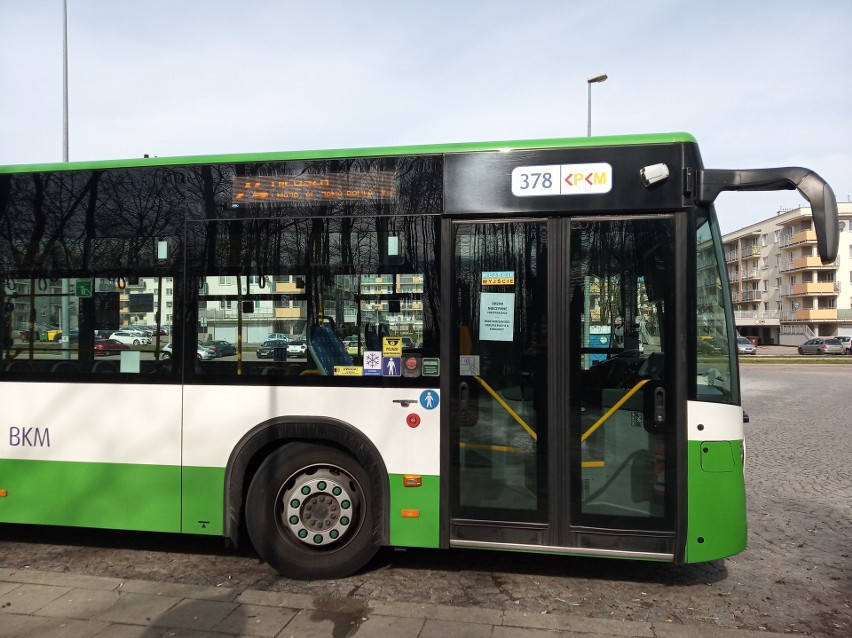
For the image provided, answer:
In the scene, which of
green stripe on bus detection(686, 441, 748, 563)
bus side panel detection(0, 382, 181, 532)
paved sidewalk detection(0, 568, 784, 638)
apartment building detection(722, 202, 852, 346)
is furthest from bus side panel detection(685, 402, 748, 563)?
apartment building detection(722, 202, 852, 346)

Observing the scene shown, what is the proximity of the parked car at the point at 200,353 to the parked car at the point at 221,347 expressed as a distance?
→ 1.1 inches

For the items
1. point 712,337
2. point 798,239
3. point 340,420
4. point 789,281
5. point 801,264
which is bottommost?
point 340,420

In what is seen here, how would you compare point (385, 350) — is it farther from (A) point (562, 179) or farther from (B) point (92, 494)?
(B) point (92, 494)

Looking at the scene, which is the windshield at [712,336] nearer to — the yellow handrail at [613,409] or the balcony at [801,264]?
the yellow handrail at [613,409]

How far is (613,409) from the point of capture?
4363 mm

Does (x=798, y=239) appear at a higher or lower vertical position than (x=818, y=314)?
higher

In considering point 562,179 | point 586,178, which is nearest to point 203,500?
point 562,179

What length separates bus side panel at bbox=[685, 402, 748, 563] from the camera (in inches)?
167

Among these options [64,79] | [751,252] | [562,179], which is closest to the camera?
[562,179]

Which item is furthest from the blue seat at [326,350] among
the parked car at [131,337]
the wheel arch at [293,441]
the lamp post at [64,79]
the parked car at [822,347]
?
the parked car at [822,347]

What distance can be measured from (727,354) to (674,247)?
80 cm

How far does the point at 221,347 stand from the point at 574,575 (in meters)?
3.16

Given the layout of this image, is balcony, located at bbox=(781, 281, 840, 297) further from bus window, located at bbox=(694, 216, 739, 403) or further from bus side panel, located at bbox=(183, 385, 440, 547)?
bus side panel, located at bbox=(183, 385, 440, 547)

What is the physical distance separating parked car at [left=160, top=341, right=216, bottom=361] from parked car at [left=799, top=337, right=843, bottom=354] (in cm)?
5874
